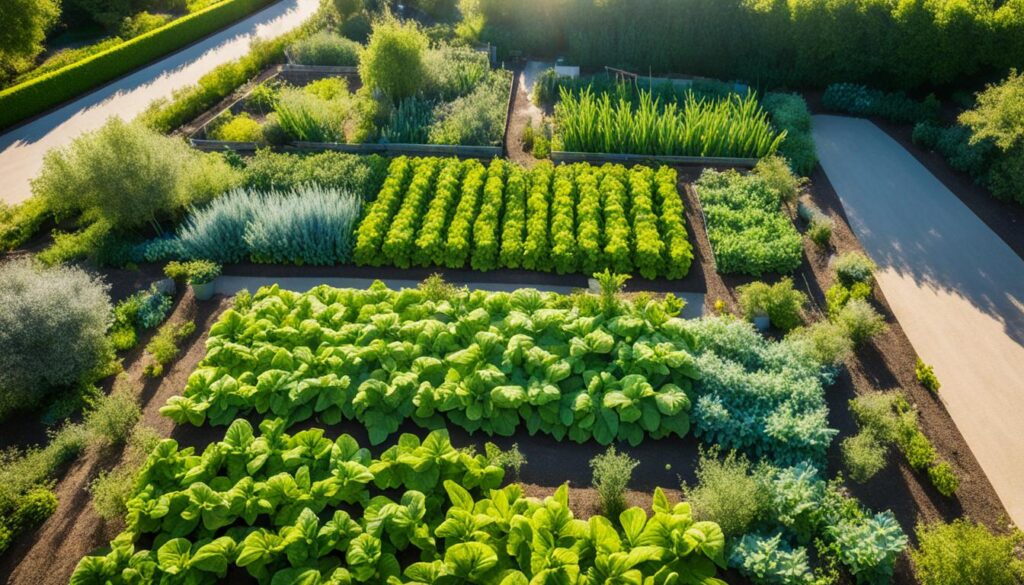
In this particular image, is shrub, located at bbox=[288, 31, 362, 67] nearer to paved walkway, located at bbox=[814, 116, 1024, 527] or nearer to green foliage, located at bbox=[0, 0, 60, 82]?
green foliage, located at bbox=[0, 0, 60, 82]

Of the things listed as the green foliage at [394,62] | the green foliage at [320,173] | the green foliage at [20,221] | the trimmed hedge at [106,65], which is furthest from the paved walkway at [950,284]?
the trimmed hedge at [106,65]

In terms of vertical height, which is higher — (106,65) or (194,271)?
(106,65)

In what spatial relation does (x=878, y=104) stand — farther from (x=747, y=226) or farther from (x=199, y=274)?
(x=199, y=274)

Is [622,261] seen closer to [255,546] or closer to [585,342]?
[585,342]

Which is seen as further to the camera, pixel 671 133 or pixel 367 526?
pixel 671 133

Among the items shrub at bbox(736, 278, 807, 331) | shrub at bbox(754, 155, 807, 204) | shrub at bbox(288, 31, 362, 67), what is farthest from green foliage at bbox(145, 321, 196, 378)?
shrub at bbox(288, 31, 362, 67)

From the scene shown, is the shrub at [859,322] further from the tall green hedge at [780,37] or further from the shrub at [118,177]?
the shrub at [118,177]

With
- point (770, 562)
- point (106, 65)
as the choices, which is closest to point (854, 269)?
point (770, 562)

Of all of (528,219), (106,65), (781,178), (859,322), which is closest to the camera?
(859,322)

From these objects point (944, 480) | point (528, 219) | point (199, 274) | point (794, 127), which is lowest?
point (944, 480)
